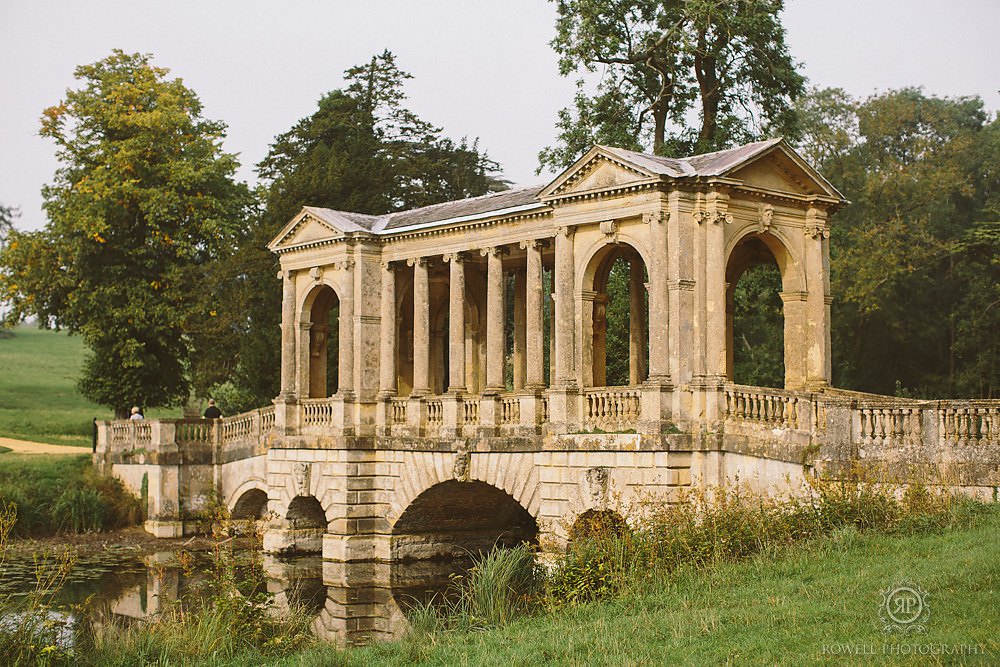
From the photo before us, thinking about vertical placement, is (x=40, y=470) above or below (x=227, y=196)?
below

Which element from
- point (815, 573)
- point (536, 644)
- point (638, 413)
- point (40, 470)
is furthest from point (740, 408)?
point (40, 470)

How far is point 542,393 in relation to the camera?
2591cm

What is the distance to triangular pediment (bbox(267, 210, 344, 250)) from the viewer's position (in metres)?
31.0

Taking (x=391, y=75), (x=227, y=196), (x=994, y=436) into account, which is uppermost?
(x=391, y=75)

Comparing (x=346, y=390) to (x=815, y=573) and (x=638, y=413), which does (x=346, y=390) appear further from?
(x=815, y=573)

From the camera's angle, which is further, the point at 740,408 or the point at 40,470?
the point at 40,470

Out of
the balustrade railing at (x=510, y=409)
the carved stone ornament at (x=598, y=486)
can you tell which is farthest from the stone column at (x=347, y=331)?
the carved stone ornament at (x=598, y=486)

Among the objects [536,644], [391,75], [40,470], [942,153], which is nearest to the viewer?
[536,644]

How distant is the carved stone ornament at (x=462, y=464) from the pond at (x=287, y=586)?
8.40 feet

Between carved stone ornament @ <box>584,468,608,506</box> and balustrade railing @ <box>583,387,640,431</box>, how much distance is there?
35.4 inches

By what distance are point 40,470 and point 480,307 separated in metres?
13.8

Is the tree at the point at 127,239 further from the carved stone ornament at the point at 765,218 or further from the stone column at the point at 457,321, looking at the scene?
the carved stone ornament at the point at 765,218

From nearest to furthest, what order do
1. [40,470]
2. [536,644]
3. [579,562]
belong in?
[536,644], [579,562], [40,470]

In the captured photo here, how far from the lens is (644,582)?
1592cm
